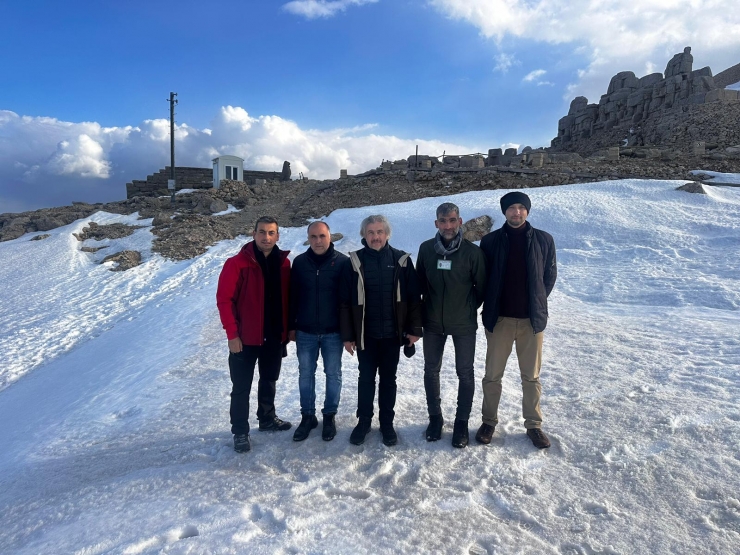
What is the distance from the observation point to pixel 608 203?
555 inches

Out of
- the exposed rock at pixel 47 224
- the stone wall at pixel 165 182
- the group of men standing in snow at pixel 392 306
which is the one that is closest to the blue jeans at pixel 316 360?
the group of men standing in snow at pixel 392 306

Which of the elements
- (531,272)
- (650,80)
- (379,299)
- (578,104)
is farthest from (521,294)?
(578,104)

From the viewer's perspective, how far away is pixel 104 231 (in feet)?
63.6

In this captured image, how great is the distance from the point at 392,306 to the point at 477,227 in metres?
10.1

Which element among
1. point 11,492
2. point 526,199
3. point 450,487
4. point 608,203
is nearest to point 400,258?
point 526,199

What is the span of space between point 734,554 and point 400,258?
2.79 meters

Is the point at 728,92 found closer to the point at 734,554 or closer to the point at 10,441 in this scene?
the point at 734,554

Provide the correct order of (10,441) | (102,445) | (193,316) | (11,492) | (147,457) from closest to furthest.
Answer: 1. (11,492)
2. (147,457)
3. (102,445)
4. (10,441)
5. (193,316)

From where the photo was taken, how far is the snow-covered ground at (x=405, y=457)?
279cm

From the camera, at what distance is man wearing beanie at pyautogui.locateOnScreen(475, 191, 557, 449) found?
373cm

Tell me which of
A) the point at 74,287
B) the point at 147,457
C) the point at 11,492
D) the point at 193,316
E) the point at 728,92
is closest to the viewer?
the point at 11,492

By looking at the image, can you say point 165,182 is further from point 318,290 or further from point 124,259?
point 318,290

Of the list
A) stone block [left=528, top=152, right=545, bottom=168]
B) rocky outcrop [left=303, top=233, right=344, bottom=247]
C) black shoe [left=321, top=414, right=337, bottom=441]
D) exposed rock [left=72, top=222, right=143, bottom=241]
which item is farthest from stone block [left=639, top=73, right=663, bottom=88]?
black shoe [left=321, top=414, right=337, bottom=441]

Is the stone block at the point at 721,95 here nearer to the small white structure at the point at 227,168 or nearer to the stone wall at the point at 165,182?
the small white structure at the point at 227,168
